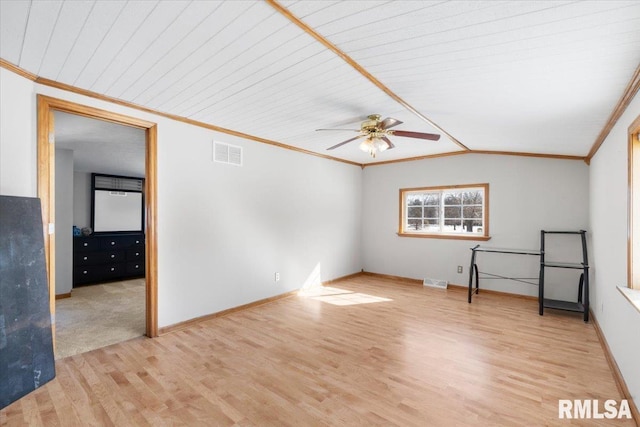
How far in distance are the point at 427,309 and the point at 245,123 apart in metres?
3.41

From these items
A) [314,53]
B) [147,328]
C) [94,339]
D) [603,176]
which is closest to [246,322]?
[147,328]

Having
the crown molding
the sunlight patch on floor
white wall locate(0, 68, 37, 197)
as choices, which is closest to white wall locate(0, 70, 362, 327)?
white wall locate(0, 68, 37, 197)

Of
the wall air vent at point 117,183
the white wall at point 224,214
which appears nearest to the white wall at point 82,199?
the wall air vent at point 117,183

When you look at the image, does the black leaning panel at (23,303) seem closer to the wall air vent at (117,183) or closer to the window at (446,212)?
the wall air vent at (117,183)

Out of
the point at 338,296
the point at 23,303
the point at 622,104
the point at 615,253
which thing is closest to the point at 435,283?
the point at 338,296

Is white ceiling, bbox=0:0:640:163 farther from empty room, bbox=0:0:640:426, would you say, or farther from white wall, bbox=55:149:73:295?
white wall, bbox=55:149:73:295

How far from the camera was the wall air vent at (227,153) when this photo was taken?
3750 millimetres

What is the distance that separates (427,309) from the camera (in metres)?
4.10

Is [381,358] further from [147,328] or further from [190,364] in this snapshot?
[147,328]

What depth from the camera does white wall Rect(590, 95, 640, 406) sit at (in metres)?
2.00

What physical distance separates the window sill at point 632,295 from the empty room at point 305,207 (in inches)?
0.9

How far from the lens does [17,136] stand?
2.29m

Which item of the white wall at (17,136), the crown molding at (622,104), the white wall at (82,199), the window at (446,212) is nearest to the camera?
the crown molding at (622,104)

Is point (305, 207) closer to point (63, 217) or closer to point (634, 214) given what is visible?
point (63, 217)
